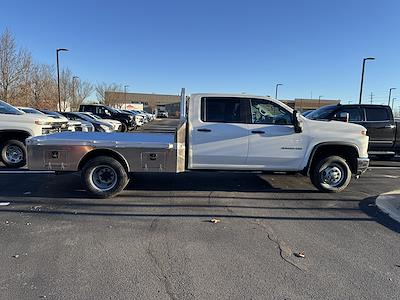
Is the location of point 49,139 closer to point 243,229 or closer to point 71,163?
point 71,163

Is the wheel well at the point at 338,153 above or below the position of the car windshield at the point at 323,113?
below

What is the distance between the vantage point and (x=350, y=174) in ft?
24.7

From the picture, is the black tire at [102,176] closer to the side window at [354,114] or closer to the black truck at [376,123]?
the black truck at [376,123]

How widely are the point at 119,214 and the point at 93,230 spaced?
0.79 meters

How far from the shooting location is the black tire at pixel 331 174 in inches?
292

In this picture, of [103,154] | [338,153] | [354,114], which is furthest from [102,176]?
[354,114]

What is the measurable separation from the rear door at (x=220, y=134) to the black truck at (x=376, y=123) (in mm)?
5674

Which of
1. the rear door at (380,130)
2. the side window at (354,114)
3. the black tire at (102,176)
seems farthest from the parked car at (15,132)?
the rear door at (380,130)

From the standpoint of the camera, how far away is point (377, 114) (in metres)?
11.8

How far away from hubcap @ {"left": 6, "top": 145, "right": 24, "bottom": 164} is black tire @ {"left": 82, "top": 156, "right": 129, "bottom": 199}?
4.59 m

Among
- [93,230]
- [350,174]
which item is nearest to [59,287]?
[93,230]

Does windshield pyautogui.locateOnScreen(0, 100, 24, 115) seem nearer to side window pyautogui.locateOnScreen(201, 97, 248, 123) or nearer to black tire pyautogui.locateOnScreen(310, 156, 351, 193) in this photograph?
side window pyautogui.locateOnScreen(201, 97, 248, 123)

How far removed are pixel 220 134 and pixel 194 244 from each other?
9.74ft

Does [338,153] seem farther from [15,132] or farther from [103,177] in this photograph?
[15,132]
